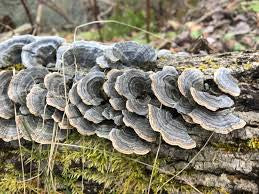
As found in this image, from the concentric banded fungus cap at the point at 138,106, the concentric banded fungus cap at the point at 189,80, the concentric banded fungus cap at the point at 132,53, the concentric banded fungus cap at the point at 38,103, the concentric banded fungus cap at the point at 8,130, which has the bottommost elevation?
the concentric banded fungus cap at the point at 8,130

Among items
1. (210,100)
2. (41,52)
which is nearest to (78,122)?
(41,52)

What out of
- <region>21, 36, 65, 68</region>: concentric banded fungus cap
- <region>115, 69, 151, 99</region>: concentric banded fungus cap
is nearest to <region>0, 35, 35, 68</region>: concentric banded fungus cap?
<region>21, 36, 65, 68</region>: concentric banded fungus cap

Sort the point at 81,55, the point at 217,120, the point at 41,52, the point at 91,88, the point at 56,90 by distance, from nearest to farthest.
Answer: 1. the point at 217,120
2. the point at 91,88
3. the point at 56,90
4. the point at 81,55
5. the point at 41,52

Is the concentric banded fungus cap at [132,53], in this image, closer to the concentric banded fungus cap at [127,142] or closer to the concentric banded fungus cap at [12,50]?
the concentric banded fungus cap at [127,142]

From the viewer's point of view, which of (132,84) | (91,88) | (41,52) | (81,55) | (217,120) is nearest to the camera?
(217,120)

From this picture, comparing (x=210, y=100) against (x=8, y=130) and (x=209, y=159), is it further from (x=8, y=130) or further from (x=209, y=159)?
(x=8, y=130)

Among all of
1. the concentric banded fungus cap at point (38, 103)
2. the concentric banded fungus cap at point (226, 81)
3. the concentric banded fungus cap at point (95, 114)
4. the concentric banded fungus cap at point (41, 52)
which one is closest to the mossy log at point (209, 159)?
the concentric banded fungus cap at point (226, 81)

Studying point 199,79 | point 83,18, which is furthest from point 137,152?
point 83,18

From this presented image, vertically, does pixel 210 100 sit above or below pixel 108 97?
above
